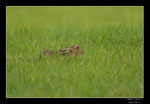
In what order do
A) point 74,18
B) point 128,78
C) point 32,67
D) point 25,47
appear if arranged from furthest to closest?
point 74,18 < point 25,47 < point 32,67 < point 128,78

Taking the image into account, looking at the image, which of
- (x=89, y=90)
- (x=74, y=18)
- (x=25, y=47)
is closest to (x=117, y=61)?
(x=89, y=90)

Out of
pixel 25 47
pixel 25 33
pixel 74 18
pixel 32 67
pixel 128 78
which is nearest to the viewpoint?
pixel 128 78

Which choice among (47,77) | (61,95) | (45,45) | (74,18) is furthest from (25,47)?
(74,18)

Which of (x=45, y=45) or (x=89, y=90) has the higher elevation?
(x=45, y=45)

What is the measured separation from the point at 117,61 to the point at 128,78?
3.19ft

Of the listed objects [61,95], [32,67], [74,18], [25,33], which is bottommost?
[61,95]

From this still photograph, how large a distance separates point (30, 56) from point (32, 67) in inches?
34.4

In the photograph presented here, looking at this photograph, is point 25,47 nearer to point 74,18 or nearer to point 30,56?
point 30,56

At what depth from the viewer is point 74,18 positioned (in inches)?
510

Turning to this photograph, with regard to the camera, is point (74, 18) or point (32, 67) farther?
point (74, 18)

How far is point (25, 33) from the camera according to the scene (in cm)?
864

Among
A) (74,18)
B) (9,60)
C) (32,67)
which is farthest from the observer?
(74,18)

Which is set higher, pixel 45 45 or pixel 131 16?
pixel 131 16
